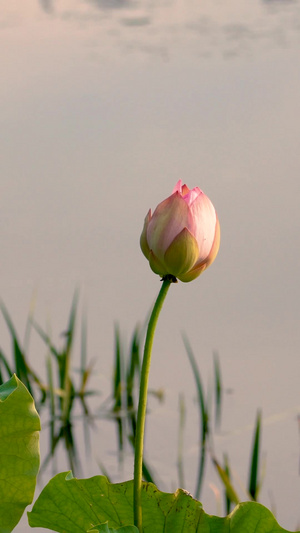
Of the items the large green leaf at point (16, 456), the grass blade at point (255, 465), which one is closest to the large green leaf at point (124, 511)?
the large green leaf at point (16, 456)

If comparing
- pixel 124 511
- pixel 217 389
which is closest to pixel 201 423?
pixel 217 389

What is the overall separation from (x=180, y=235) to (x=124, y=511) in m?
0.28

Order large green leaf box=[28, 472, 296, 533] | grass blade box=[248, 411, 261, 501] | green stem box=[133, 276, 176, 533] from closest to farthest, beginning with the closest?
1. green stem box=[133, 276, 176, 533]
2. large green leaf box=[28, 472, 296, 533]
3. grass blade box=[248, 411, 261, 501]

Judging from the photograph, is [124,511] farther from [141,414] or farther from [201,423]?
[201,423]

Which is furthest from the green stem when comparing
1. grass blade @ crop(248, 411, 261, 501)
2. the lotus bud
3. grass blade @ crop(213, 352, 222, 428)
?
grass blade @ crop(213, 352, 222, 428)

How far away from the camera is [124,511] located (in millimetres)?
729

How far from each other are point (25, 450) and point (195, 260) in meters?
0.23

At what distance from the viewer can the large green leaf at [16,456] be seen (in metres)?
0.67

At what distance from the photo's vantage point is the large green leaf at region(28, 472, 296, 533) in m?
0.70

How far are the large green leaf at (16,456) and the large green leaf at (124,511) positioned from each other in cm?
4

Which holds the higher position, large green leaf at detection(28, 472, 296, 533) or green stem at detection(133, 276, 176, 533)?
green stem at detection(133, 276, 176, 533)

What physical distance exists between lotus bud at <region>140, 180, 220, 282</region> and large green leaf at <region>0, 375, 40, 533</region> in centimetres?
17

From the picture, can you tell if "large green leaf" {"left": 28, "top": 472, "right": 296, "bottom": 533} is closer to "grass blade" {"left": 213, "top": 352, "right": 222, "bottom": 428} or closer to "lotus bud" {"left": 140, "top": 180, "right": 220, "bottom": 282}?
"lotus bud" {"left": 140, "top": 180, "right": 220, "bottom": 282}

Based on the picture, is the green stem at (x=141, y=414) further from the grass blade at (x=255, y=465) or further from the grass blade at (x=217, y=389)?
the grass blade at (x=217, y=389)
